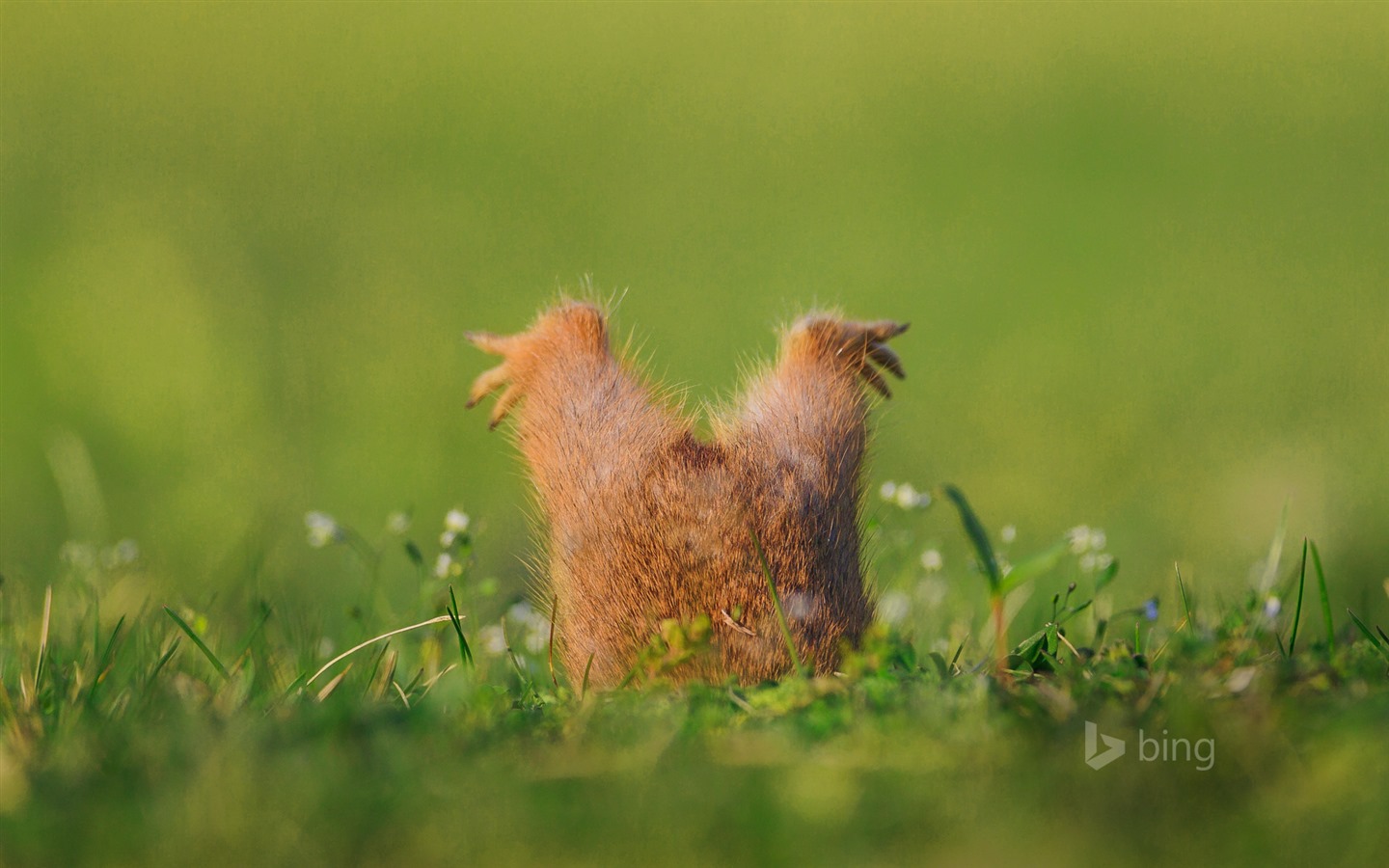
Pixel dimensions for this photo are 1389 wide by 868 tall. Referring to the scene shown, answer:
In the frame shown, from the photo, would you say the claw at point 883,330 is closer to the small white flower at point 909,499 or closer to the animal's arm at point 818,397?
the animal's arm at point 818,397

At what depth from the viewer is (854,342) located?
350 centimetres

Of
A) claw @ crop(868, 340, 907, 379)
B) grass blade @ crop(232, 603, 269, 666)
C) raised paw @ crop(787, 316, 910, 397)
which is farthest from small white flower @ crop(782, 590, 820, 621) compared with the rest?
grass blade @ crop(232, 603, 269, 666)

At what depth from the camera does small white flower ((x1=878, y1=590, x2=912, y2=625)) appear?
164 inches

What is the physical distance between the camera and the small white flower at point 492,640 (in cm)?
389

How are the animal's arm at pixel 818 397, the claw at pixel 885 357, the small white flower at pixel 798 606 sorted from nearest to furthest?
the small white flower at pixel 798 606
the animal's arm at pixel 818 397
the claw at pixel 885 357

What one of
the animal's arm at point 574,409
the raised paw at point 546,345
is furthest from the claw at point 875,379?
the raised paw at point 546,345

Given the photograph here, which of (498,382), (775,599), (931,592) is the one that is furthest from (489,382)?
(931,592)

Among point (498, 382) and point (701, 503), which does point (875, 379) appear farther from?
point (498, 382)

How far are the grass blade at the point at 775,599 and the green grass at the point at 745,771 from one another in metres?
0.15

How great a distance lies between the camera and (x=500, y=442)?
9094 millimetres

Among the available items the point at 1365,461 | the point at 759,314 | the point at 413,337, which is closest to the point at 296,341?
the point at 413,337

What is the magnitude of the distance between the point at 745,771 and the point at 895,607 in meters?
2.05

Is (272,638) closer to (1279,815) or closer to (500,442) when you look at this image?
(1279,815)

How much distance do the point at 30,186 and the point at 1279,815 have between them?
11.5 meters
